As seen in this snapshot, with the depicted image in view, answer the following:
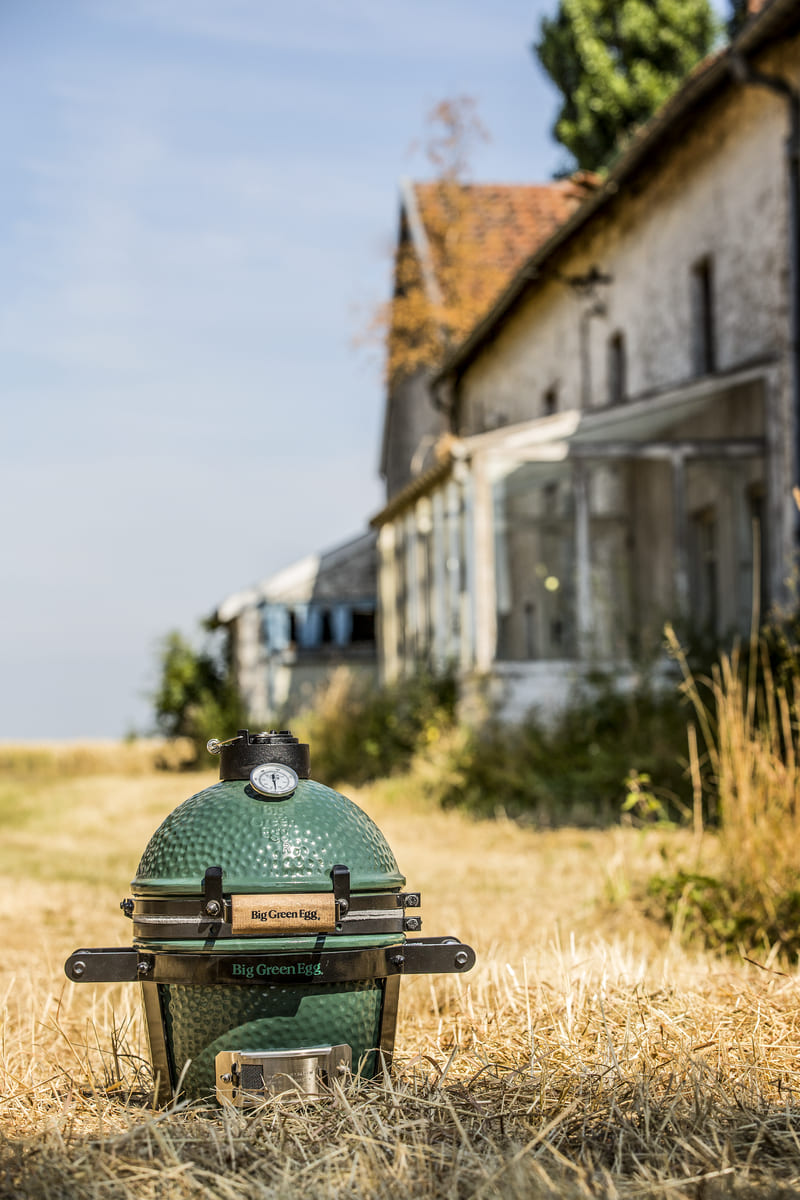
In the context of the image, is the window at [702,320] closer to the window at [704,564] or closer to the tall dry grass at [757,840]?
the window at [704,564]

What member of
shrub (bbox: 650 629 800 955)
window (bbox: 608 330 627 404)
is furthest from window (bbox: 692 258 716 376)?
shrub (bbox: 650 629 800 955)

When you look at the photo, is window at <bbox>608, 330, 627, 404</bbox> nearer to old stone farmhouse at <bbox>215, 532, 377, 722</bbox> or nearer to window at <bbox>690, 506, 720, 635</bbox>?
window at <bbox>690, 506, 720, 635</bbox>

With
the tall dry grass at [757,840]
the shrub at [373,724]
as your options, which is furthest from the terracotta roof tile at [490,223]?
the tall dry grass at [757,840]

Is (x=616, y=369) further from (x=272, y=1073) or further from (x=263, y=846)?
(x=272, y=1073)

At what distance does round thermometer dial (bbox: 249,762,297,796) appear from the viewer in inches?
137

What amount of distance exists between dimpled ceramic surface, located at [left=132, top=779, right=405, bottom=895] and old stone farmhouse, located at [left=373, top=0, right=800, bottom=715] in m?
9.49

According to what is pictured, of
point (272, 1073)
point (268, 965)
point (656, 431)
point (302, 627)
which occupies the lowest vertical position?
point (272, 1073)

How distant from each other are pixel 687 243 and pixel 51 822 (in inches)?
367

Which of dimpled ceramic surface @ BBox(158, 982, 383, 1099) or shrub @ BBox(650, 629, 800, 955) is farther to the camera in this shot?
shrub @ BBox(650, 629, 800, 955)

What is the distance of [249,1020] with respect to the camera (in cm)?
330

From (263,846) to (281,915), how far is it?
18 cm

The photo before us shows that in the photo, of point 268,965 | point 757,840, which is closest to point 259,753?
point 268,965

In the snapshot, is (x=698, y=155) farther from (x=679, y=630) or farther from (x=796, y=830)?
(x=796, y=830)

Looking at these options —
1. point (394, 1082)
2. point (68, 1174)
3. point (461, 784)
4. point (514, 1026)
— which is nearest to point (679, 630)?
Answer: point (461, 784)
